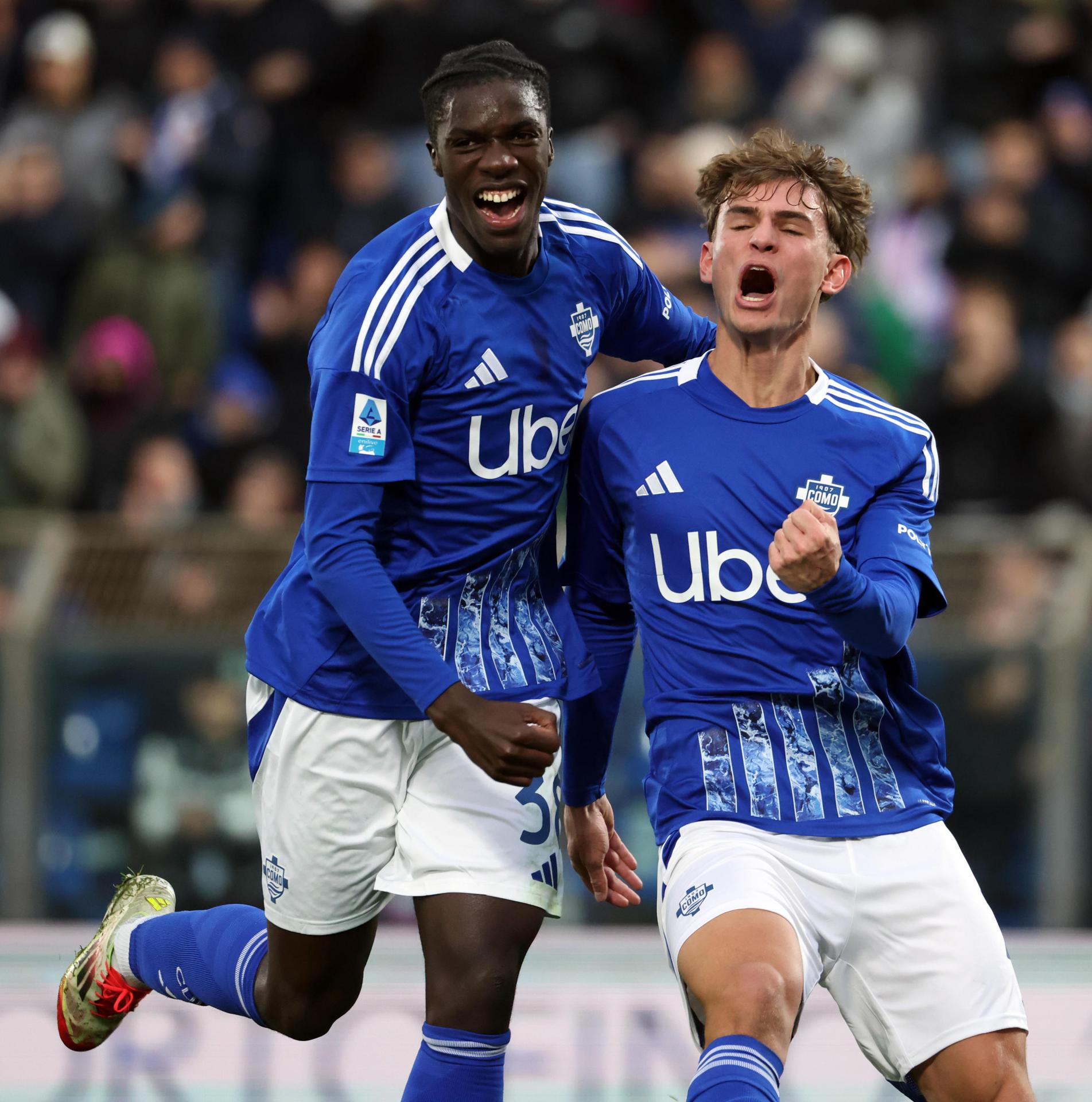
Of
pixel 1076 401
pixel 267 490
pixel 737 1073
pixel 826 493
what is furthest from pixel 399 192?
pixel 737 1073

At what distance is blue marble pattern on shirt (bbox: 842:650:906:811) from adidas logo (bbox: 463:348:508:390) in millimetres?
782

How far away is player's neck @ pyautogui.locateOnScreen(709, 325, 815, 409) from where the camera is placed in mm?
3305

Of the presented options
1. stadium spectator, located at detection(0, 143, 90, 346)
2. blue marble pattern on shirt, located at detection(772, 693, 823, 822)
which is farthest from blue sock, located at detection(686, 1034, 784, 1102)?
stadium spectator, located at detection(0, 143, 90, 346)

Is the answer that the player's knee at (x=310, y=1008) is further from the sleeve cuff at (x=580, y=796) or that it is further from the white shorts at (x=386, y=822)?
the sleeve cuff at (x=580, y=796)

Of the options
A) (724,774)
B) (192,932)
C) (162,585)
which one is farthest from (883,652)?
(162,585)

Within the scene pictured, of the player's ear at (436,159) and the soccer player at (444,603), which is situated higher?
the player's ear at (436,159)

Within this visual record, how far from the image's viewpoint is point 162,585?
6.18 m

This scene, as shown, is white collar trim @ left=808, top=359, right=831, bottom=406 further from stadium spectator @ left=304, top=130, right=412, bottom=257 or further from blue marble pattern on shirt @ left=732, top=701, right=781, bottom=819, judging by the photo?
stadium spectator @ left=304, top=130, right=412, bottom=257

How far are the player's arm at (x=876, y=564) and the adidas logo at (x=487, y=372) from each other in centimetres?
57

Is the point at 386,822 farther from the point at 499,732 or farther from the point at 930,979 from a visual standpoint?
the point at 930,979

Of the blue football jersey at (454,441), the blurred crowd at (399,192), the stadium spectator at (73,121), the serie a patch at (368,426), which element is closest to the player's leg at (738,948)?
the blue football jersey at (454,441)

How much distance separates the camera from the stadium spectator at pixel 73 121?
27.5 feet

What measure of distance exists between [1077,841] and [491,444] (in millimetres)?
3394

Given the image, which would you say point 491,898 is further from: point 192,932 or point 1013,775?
point 1013,775
